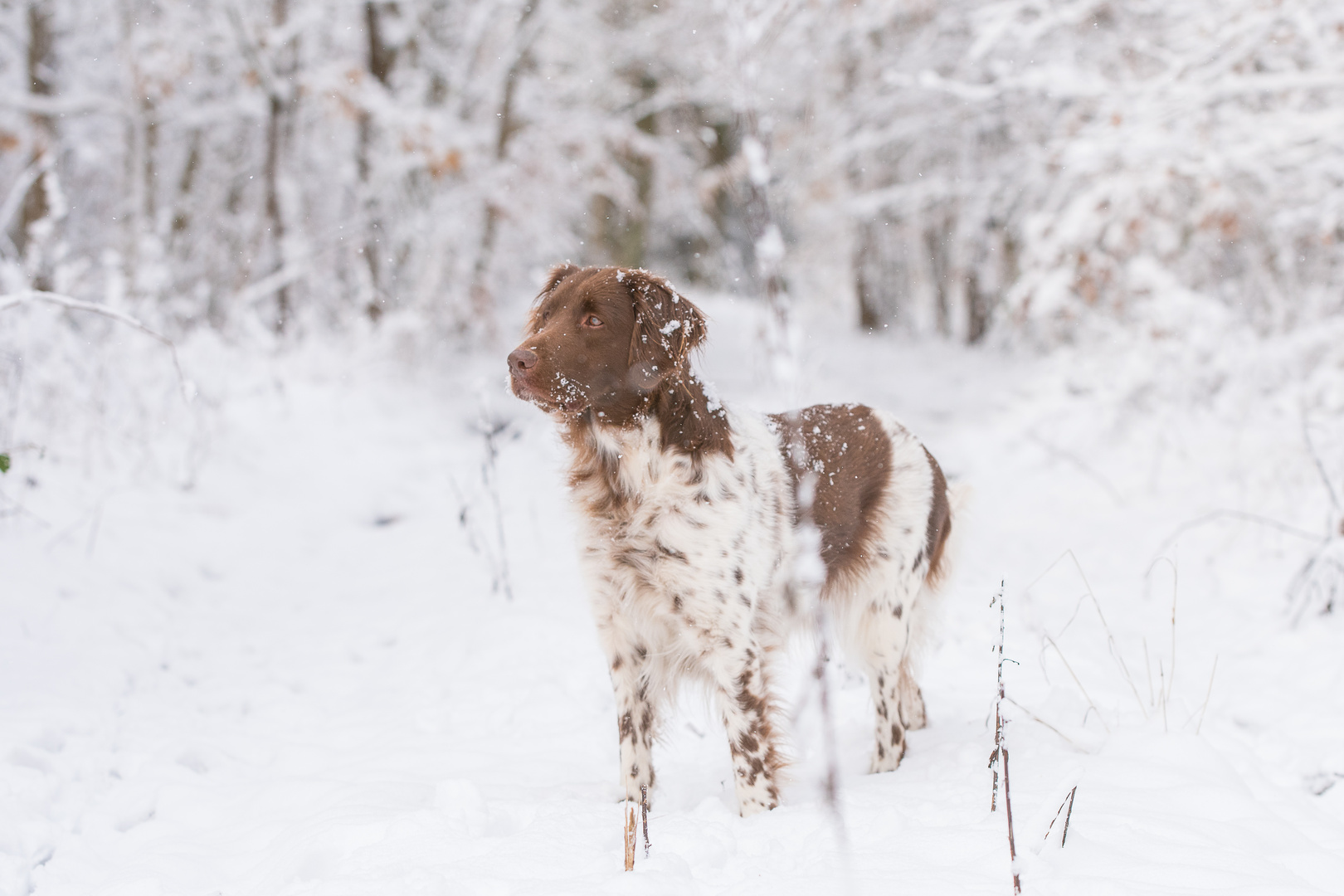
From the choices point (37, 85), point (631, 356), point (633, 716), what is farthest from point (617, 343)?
point (37, 85)

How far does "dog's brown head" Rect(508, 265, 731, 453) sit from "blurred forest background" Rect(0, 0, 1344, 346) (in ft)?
1.95

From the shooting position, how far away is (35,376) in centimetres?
512

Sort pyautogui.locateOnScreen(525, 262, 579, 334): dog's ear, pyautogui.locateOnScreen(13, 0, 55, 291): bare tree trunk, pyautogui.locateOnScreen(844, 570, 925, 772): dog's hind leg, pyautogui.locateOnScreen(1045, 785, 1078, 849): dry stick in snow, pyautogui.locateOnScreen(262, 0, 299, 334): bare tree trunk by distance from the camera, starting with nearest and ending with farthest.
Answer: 1. pyautogui.locateOnScreen(1045, 785, 1078, 849): dry stick in snow
2. pyautogui.locateOnScreen(525, 262, 579, 334): dog's ear
3. pyautogui.locateOnScreen(844, 570, 925, 772): dog's hind leg
4. pyautogui.locateOnScreen(262, 0, 299, 334): bare tree trunk
5. pyautogui.locateOnScreen(13, 0, 55, 291): bare tree trunk

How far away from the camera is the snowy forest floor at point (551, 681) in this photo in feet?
6.78

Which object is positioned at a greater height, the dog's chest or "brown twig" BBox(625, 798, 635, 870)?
the dog's chest

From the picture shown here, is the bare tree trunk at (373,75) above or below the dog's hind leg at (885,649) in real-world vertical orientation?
above

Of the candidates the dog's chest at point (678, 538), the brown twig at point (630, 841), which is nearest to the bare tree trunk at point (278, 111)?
the dog's chest at point (678, 538)

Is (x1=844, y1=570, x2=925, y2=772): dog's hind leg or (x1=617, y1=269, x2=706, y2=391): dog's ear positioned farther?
(x1=844, y1=570, x2=925, y2=772): dog's hind leg

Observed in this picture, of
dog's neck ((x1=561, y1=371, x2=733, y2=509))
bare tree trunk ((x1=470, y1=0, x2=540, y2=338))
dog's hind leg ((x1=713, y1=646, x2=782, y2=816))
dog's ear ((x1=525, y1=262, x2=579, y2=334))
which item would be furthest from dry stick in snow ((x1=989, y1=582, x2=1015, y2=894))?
bare tree trunk ((x1=470, y1=0, x2=540, y2=338))

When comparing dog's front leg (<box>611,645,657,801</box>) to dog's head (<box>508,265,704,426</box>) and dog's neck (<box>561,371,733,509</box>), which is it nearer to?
dog's neck (<box>561,371,733,509</box>)

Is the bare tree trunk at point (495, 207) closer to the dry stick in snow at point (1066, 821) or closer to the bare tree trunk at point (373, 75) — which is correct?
the bare tree trunk at point (373, 75)

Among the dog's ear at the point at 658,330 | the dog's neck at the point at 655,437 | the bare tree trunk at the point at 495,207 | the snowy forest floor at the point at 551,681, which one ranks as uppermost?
the bare tree trunk at the point at 495,207

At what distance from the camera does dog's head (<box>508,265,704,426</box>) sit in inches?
96.4

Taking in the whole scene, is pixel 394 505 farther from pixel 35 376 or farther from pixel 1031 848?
pixel 1031 848
